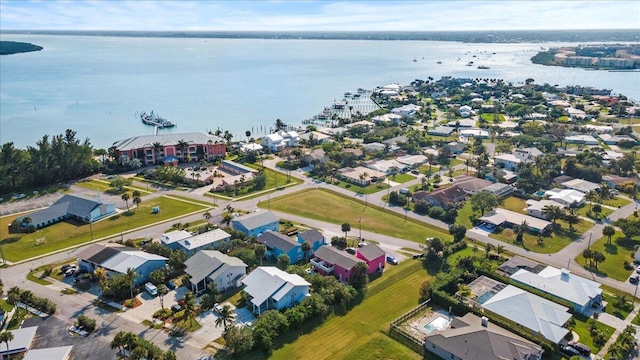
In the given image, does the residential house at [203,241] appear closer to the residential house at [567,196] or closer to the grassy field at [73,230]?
the grassy field at [73,230]

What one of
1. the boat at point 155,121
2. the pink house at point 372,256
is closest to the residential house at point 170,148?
the boat at point 155,121

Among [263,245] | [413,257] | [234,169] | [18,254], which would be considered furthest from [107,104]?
[413,257]

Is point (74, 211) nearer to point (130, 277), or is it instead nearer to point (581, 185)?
point (130, 277)

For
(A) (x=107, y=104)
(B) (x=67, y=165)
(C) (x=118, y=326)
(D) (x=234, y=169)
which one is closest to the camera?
(C) (x=118, y=326)

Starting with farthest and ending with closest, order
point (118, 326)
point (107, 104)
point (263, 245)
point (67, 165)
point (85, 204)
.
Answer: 1. point (107, 104)
2. point (67, 165)
3. point (85, 204)
4. point (263, 245)
5. point (118, 326)

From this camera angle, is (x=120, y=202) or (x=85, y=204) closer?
(x=85, y=204)

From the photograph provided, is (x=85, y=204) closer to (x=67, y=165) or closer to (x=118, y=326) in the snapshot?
(x=67, y=165)
